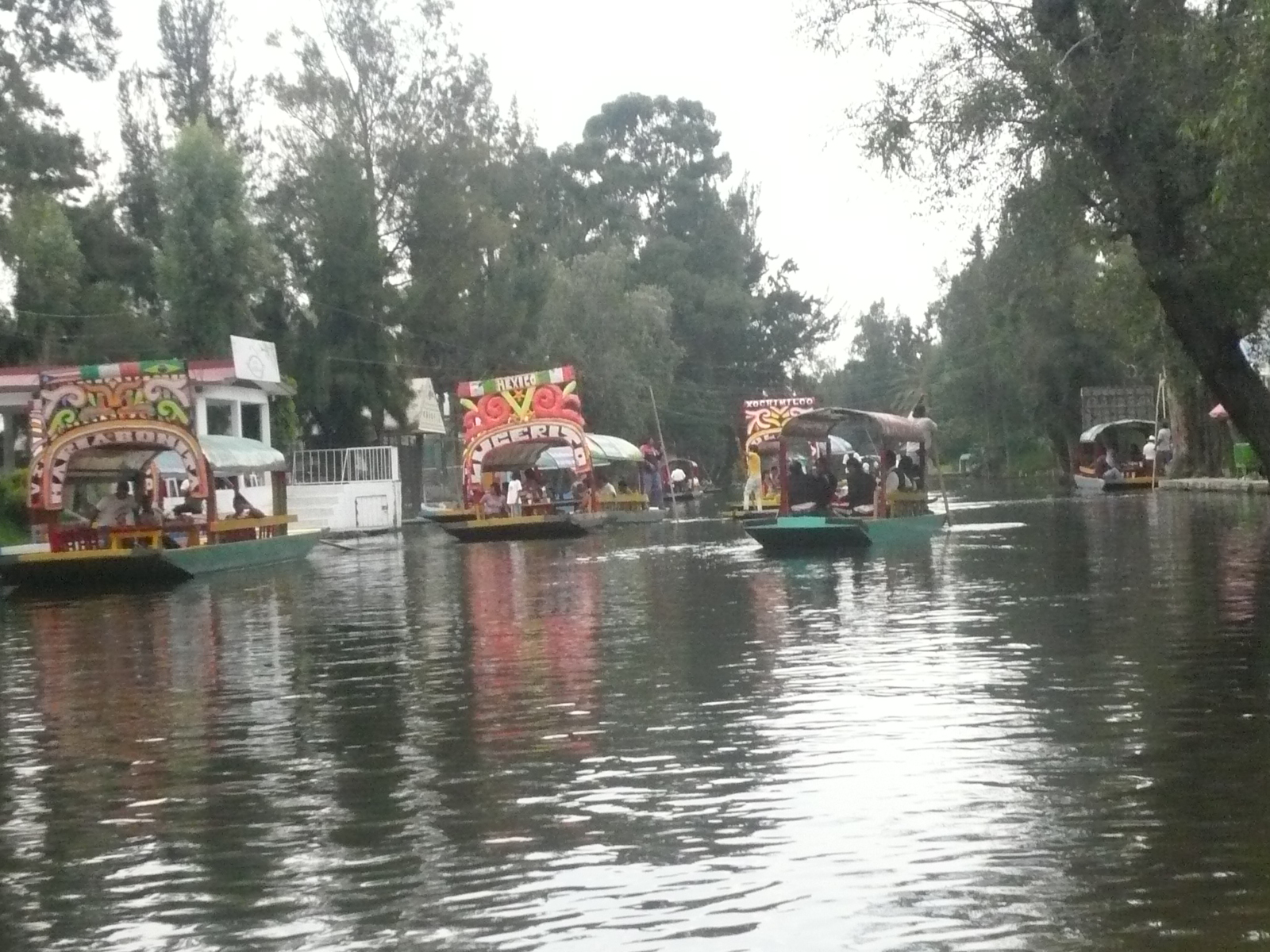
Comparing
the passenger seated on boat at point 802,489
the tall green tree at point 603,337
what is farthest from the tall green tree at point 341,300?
the passenger seated on boat at point 802,489

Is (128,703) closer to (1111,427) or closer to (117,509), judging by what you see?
(117,509)

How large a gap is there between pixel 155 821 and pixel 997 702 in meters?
5.65

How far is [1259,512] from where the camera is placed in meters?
34.2

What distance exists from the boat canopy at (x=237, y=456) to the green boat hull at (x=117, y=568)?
270 centimetres

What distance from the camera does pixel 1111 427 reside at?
5975cm

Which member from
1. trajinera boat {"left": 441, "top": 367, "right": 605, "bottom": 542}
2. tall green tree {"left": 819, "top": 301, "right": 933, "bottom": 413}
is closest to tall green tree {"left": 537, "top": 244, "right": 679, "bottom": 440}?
trajinera boat {"left": 441, "top": 367, "right": 605, "bottom": 542}

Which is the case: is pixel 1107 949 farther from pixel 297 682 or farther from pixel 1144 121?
pixel 1144 121

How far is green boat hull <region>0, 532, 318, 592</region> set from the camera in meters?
27.8

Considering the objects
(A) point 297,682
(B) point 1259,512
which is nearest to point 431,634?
(A) point 297,682

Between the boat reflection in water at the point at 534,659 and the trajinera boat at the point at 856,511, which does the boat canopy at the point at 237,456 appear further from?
the trajinera boat at the point at 856,511

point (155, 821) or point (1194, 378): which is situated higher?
point (1194, 378)

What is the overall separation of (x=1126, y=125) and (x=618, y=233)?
71.6m

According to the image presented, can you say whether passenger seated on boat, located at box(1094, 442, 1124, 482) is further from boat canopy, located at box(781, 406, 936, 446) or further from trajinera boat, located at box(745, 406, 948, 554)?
boat canopy, located at box(781, 406, 936, 446)

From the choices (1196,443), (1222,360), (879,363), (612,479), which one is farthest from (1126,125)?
(879,363)
